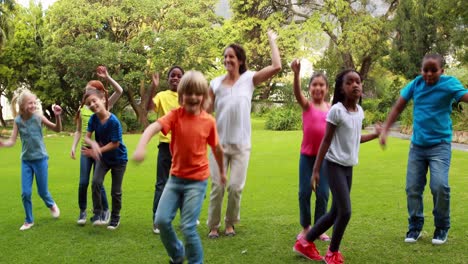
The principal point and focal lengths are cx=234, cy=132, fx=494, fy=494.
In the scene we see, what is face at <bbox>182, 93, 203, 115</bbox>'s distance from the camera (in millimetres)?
3725

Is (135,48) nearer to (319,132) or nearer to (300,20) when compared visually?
(300,20)

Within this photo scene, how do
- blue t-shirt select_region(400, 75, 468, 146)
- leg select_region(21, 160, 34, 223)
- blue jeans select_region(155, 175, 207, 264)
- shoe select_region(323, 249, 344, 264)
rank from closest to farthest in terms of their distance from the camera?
1. blue jeans select_region(155, 175, 207, 264)
2. shoe select_region(323, 249, 344, 264)
3. blue t-shirt select_region(400, 75, 468, 146)
4. leg select_region(21, 160, 34, 223)

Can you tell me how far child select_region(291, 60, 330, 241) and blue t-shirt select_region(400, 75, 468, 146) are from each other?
0.91 metres

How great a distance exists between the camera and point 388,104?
25.9m

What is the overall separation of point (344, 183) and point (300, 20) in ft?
93.4

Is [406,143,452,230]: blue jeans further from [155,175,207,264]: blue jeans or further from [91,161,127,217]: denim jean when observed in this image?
[91,161,127,217]: denim jean

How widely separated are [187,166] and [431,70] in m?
2.46

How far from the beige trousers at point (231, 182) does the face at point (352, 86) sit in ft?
4.19

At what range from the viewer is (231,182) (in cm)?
498

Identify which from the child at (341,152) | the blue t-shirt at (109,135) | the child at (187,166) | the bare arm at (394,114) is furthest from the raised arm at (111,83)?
the bare arm at (394,114)

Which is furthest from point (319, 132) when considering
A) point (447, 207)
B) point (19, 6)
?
point (19, 6)

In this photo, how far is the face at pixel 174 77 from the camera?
5273mm

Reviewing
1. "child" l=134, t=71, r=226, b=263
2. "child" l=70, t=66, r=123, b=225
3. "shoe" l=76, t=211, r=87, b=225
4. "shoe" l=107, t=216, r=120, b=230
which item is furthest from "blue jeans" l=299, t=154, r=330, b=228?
"shoe" l=76, t=211, r=87, b=225

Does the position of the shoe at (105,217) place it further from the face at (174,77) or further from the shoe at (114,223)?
the face at (174,77)
